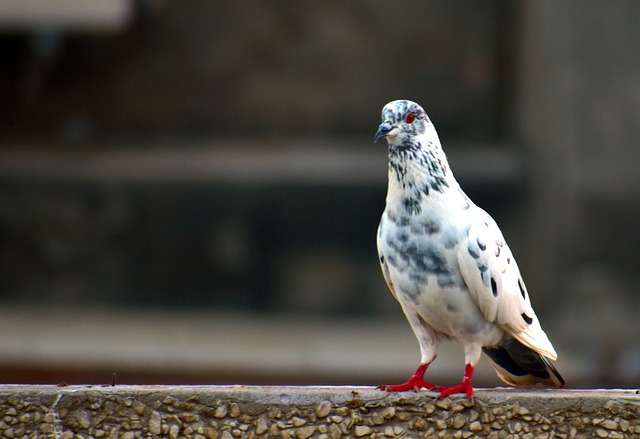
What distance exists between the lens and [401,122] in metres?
4.30

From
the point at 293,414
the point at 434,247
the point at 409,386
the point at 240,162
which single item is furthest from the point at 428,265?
the point at 240,162

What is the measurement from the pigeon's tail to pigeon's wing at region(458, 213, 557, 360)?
104 millimetres

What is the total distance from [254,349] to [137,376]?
976mm

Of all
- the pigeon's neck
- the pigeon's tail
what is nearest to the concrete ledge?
the pigeon's tail

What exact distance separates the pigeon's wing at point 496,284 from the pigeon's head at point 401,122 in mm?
412

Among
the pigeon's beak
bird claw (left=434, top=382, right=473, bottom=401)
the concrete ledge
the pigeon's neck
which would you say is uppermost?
the pigeon's beak

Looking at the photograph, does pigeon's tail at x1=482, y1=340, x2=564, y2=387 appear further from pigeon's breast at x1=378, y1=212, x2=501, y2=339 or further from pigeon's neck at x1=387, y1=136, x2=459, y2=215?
pigeon's neck at x1=387, y1=136, x2=459, y2=215

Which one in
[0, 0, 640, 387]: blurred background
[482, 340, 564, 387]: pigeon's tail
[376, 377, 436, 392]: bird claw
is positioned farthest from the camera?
[0, 0, 640, 387]: blurred background

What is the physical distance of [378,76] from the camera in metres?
10.3

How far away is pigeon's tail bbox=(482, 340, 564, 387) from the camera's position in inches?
185

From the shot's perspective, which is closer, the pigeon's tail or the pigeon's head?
the pigeon's head

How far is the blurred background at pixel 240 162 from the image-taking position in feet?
33.1

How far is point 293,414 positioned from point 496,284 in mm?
921

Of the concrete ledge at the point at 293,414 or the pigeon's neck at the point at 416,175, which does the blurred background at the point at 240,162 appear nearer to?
the pigeon's neck at the point at 416,175
